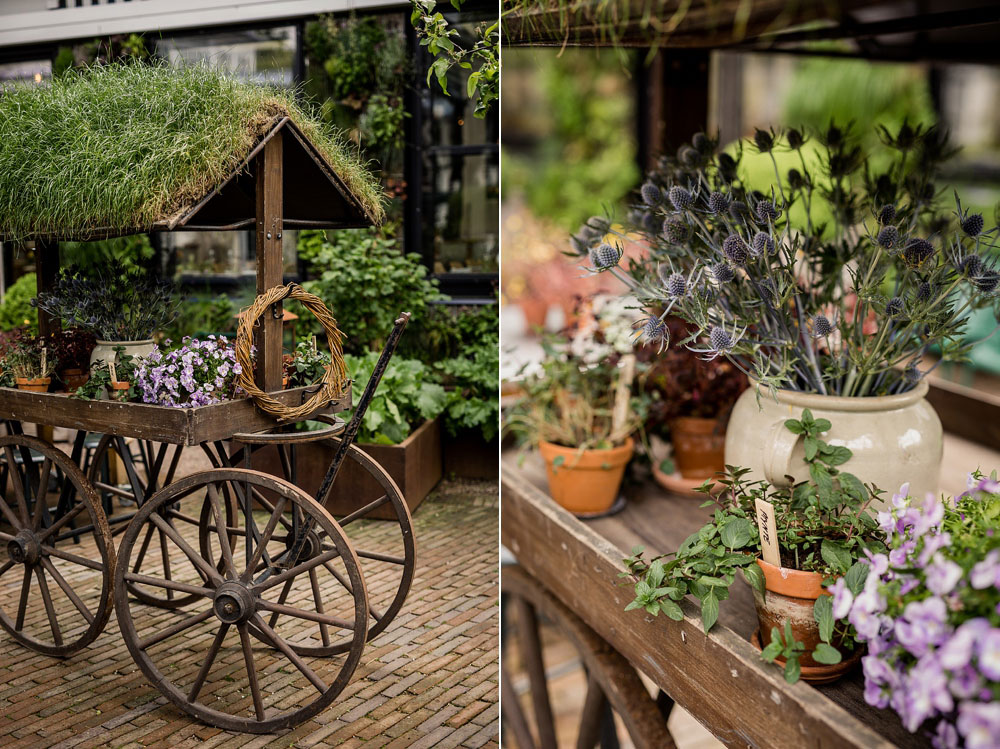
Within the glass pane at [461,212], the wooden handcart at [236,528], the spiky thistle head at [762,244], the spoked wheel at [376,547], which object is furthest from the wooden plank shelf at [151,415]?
the glass pane at [461,212]

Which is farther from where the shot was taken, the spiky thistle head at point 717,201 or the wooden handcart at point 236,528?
the wooden handcart at point 236,528

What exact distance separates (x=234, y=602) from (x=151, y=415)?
504 mm

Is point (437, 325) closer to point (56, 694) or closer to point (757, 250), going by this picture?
point (56, 694)

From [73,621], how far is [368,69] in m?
2.85

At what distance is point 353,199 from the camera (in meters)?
2.23

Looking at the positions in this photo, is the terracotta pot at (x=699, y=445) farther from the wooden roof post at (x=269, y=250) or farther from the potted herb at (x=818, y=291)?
the wooden roof post at (x=269, y=250)

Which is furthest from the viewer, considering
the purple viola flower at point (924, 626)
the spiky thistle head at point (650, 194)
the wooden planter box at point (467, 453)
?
the wooden planter box at point (467, 453)

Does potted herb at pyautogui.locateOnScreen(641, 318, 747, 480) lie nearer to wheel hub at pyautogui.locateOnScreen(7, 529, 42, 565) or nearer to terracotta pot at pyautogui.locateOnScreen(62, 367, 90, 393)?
terracotta pot at pyautogui.locateOnScreen(62, 367, 90, 393)

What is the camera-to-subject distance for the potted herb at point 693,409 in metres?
2.02

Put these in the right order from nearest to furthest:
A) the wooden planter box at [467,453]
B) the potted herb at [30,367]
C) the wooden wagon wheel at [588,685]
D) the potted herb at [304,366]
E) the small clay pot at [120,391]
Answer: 1. the wooden wagon wheel at [588,685]
2. the small clay pot at [120,391]
3. the potted herb at [304,366]
4. the potted herb at [30,367]
5. the wooden planter box at [467,453]

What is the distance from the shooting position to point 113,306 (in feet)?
7.61

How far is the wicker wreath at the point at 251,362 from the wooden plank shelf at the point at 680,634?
1.73 feet

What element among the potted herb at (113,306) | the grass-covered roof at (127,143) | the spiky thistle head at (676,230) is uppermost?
the grass-covered roof at (127,143)

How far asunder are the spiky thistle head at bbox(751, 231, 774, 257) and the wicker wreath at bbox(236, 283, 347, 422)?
1155mm
